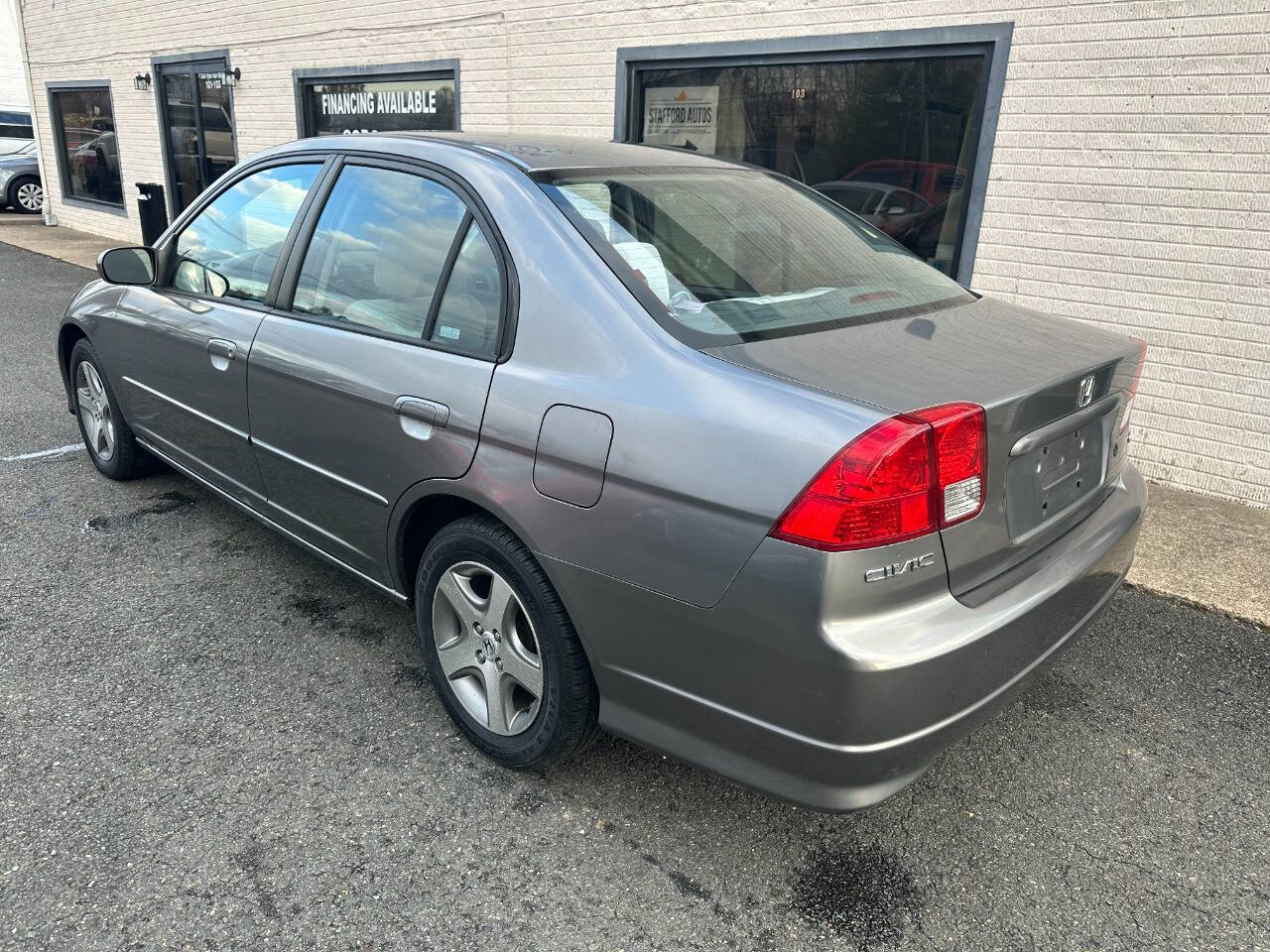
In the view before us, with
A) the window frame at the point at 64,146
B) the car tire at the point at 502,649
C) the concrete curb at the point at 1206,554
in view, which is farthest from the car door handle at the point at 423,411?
the window frame at the point at 64,146

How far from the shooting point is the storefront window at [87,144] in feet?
47.3

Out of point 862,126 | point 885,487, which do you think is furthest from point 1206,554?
point 862,126

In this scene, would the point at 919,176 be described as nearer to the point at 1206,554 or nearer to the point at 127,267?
the point at 1206,554

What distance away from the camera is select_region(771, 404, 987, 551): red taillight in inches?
72.7

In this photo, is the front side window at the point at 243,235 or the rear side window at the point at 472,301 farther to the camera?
the front side window at the point at 243,235

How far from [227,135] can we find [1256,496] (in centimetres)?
1148

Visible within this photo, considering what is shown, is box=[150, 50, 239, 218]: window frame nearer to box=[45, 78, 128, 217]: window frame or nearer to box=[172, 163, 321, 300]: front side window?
box=[45, 78, 128, 217]: window frame

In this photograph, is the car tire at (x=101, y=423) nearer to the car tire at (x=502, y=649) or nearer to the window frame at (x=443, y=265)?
the window frame at (x=443, y=265)

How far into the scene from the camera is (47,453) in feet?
16.9

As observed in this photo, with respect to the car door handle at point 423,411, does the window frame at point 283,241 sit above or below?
above

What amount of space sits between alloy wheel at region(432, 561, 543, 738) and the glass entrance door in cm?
1067

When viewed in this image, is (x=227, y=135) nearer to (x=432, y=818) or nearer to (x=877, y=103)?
(x=877, y=103)

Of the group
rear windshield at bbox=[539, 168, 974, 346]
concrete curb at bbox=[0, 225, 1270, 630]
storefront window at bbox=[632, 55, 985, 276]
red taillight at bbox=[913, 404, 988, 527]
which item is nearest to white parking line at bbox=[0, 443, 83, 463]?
rear windshield at bbox=[539, 168, 974, 346]

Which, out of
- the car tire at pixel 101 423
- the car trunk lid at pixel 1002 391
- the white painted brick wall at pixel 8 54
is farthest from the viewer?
the white painted brick wall at pixel 8 54
